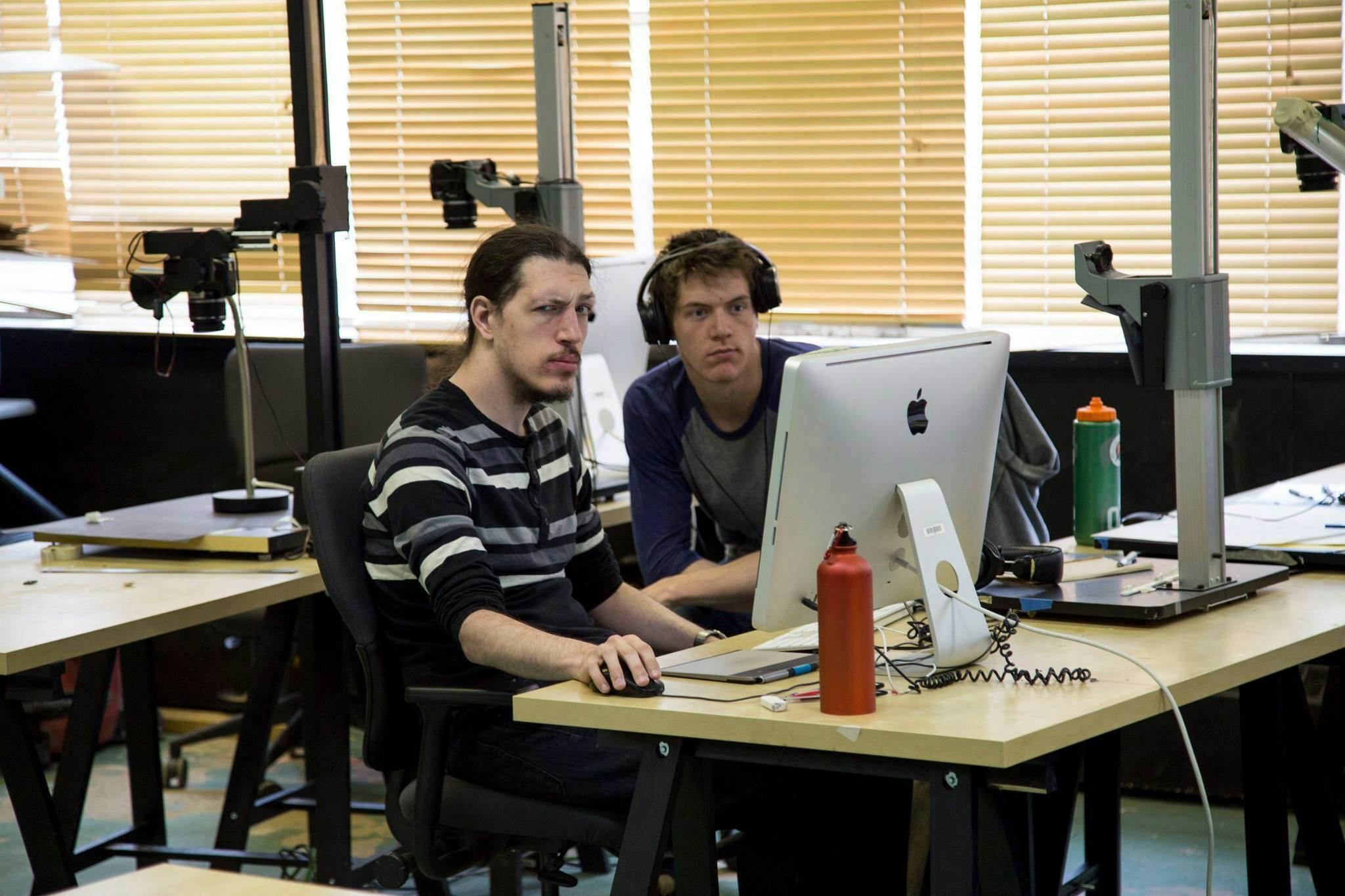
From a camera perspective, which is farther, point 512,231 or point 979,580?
point 512,231

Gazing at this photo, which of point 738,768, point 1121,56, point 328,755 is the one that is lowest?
point 328,755

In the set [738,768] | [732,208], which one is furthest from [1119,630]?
[732,208]

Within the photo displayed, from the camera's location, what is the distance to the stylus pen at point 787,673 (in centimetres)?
175

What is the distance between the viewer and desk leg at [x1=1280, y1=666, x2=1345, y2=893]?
2268 mm

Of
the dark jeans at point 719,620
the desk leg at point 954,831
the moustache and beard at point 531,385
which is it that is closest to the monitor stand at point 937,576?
the desk leg at point 954,831

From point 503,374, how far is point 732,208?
6.47 feet

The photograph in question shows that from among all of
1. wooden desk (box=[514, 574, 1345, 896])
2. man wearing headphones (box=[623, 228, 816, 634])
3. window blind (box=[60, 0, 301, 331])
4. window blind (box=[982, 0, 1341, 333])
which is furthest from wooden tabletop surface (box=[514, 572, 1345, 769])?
window blind (box=[60, 0, 301, 331])

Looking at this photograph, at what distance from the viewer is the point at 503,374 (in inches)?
86.8

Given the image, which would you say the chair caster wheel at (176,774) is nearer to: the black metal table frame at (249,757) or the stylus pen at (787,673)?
the black metal table frame at (249,757)

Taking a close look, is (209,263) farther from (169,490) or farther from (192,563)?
(169,490)

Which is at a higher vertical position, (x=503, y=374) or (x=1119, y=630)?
(x=503, y=374)

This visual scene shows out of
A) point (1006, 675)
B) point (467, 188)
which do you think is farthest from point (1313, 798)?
point (467, 188)

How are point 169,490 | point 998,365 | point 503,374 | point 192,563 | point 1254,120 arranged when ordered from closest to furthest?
point 998,365 < point 503,374 < point 192,563 < point 1254,120 < point 169,490

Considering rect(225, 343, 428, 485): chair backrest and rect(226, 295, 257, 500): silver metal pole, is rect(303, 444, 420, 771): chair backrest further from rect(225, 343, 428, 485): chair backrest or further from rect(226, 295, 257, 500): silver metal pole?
rect(225, 343, 428, 485): chair backrest
